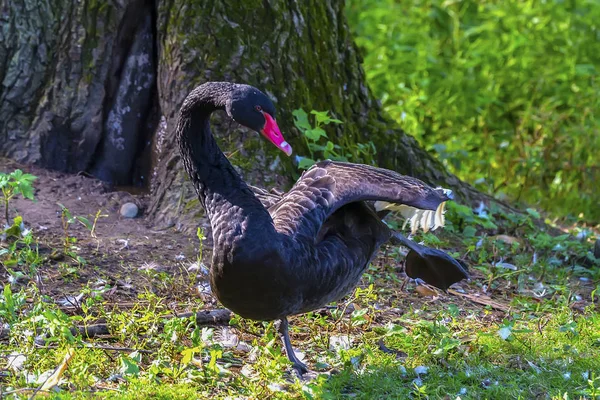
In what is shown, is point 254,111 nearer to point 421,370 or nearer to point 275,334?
point 275,334

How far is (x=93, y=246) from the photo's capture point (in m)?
5.25

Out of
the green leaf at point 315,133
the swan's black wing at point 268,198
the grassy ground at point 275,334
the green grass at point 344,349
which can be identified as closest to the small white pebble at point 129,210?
the grassy ground at point 275,334

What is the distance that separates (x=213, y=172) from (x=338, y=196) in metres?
0.58

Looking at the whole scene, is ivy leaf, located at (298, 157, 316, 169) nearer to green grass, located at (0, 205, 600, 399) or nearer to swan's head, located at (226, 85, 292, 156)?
green grass, located at (0, 205, 600, 399)

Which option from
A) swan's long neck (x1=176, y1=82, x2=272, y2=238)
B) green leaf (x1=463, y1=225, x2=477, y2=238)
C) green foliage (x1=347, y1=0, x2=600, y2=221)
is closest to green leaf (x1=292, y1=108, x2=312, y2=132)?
green leaf (x1=463, y1=225, x2=477, y2=238)

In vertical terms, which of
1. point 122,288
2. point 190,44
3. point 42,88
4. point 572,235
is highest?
point 190,44

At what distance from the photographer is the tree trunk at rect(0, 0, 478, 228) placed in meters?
5.64

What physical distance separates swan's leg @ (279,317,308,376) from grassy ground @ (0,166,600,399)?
Result: 6 centimetres

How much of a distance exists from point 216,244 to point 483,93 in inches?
206

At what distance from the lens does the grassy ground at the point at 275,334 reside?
385 centimetres

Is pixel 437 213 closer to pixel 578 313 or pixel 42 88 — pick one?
pixel 578 313

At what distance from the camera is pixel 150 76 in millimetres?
5930

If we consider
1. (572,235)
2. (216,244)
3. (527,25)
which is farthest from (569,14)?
(216,244)

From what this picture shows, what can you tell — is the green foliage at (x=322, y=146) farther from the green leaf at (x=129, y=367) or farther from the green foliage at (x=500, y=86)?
the green leaf at (x=129, y=367)
